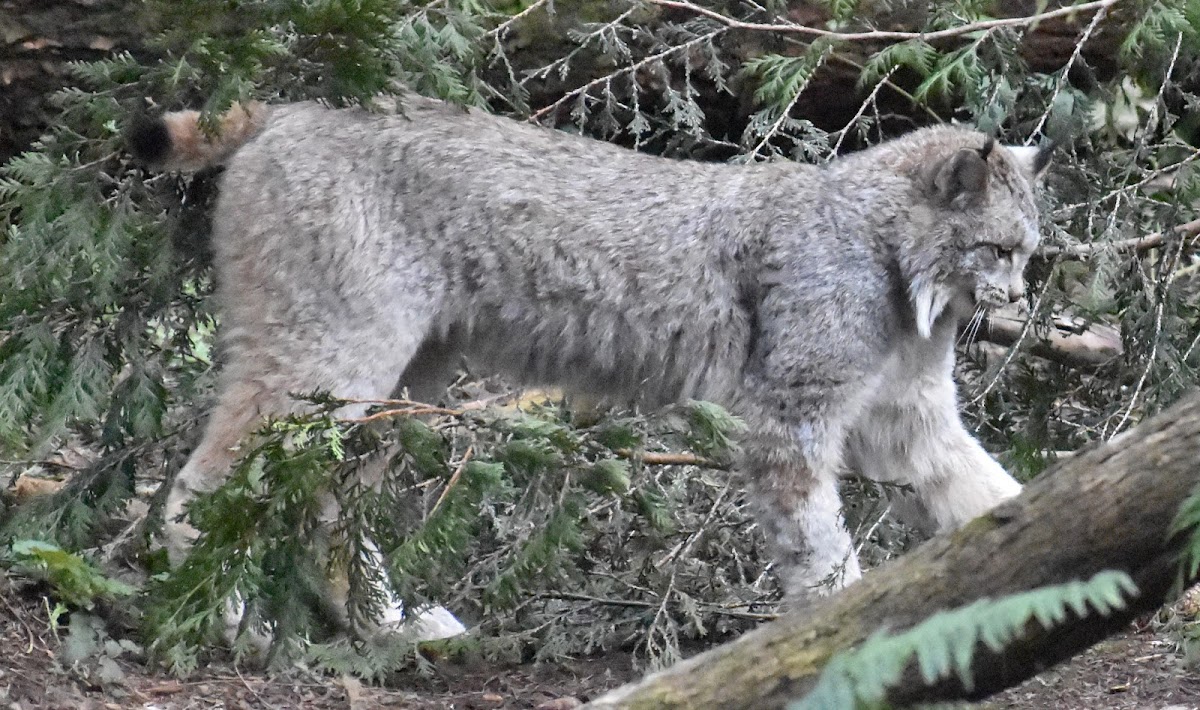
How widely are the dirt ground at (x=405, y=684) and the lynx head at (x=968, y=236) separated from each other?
1340 mm

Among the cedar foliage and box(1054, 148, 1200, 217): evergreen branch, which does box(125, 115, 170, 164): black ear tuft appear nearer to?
the cedar foliage

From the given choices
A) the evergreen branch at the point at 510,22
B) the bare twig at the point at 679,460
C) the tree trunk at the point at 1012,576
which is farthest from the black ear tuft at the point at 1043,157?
the tree trunk at the point at 1012,576

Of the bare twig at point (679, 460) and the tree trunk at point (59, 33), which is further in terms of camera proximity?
the tree trunk at point (59, 33)

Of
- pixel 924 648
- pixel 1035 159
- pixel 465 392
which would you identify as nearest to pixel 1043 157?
pixel 1035 159

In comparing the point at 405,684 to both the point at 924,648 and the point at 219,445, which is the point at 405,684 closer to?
the point at 219,445

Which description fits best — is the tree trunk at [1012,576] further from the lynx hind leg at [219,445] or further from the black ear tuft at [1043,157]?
the black ear tuft at [1043,157]

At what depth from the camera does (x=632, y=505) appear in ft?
15.1

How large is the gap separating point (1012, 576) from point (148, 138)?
3.47 metres

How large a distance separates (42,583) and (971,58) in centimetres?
409

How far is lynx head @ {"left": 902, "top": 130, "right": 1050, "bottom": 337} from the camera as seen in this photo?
4926mm

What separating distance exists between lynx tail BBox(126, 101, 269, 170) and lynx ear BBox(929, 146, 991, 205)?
8.31 ft

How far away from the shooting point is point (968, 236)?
4957 mm


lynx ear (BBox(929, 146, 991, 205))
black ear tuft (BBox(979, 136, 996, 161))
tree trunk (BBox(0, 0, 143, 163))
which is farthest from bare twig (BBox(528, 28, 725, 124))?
tree trunk (BBox(0, 0, 143, 163))

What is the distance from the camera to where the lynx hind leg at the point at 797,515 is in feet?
15.5
